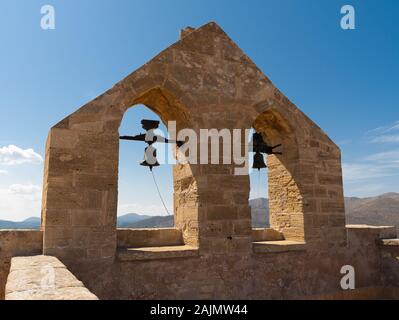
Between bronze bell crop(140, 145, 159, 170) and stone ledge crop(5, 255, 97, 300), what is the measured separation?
2.18 m

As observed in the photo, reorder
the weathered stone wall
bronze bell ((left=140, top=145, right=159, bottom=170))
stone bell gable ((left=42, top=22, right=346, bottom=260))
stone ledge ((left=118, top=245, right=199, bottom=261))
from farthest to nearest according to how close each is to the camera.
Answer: bronze bell ((left=140, top=145, right=159, bottom=170)) → stone ledge ((left=118, top=245, right=199, bottom=261)) → stone bell gable ((left=42, top=22, right=346, bottom=260)) → the weathered stone wall

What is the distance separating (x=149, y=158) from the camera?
207 inches

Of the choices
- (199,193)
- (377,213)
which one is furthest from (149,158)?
(377,213)

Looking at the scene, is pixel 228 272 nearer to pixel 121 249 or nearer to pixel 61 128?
pixel 121 249

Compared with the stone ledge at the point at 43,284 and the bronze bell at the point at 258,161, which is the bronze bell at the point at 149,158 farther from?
the stone ledge at the point at 43,284

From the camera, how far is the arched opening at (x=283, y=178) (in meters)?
5.94

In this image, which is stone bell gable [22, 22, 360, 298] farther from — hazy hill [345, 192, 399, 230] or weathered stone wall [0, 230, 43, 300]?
hazy hill [345, 192, 399, 230]

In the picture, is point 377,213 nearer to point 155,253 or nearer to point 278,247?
point 278,247

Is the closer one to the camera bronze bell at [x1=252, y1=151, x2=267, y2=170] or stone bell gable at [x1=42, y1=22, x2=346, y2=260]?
stone bell gable at [x1=42, y1=22, x2=346, y2=260]

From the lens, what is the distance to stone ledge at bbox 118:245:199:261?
4.40m

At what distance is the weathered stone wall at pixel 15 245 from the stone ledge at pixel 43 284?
2.05 feet

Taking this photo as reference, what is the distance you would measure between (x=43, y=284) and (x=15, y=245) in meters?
1.92

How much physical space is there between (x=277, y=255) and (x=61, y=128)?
3.81m

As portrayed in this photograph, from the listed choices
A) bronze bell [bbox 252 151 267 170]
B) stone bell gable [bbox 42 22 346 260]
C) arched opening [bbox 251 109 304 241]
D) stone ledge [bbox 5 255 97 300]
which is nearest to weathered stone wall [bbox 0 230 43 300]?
stone bell gable [bbox 42 22 346 260]
